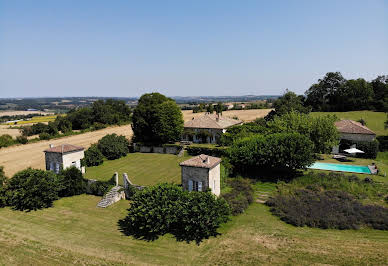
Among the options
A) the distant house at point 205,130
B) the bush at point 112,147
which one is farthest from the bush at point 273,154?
the bush at point 112,147

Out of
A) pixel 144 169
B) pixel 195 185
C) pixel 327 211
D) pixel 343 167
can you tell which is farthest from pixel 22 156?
pixel 343 167

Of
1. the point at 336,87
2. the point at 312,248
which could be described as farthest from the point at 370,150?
the point at 336,87

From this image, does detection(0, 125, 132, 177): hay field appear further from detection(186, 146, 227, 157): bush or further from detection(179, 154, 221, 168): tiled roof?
detection(179, 154, 221, 168): tiled roof

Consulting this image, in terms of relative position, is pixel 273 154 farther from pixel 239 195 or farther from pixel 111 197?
pixel 111 197

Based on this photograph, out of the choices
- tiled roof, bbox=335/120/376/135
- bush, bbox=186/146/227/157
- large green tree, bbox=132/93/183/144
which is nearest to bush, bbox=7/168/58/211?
bush, bbox=186/146/227/157

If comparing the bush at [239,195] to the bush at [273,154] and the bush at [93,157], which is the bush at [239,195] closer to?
the bush at [273,154]
